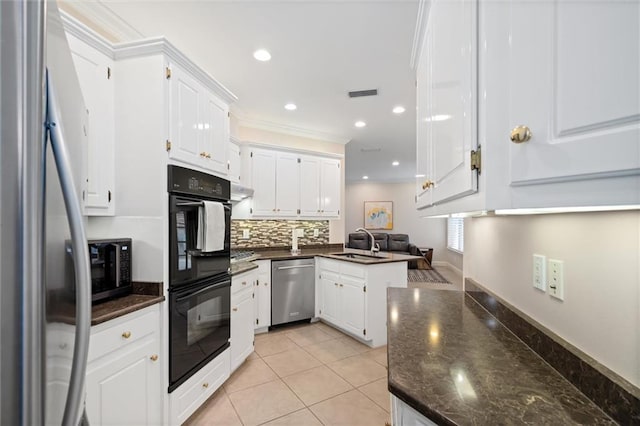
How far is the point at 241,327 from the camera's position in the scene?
250 centimetres

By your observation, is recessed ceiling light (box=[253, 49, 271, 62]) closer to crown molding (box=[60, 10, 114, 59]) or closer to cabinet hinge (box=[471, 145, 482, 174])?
crown molding (box=[60, 10, 114, 59])

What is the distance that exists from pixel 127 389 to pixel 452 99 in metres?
1.97

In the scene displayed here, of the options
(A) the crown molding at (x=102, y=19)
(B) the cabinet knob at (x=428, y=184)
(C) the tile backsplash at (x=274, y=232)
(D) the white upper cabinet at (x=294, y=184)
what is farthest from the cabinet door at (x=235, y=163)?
(B) the cabinet knob at (x=428, y=184)

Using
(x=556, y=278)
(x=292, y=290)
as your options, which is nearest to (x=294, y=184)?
(x=292, y=290)

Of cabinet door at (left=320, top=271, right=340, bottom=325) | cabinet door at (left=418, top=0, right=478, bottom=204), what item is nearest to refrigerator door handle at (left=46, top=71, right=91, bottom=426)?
cabinet door at (left=418, top=0, right=478, bottom=204)

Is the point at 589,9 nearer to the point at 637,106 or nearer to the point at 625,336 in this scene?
the point at 637,106

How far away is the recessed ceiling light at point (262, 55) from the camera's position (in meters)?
2.37

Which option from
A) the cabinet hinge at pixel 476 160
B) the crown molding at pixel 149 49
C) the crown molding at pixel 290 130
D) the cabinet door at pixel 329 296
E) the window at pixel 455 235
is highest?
the crown molding at pixel 290 130

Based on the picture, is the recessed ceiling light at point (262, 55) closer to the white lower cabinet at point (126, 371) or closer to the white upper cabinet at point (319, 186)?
the white upper cabinet at point (319, 186)

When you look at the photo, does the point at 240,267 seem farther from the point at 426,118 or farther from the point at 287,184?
the point at 426,118

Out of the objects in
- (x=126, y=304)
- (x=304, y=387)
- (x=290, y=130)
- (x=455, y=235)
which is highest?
(x=290, y=130)

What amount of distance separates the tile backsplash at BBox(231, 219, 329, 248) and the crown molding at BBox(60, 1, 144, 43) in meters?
2.25

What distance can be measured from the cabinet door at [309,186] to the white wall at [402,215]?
5.36m

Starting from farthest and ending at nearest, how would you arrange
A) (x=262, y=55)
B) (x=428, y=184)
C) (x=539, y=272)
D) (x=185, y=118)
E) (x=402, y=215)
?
→ (x=402, y=215) → (x=262, y=55) → (x=185, y=118) → (x=428, y=184) → (x=539, y=272)
